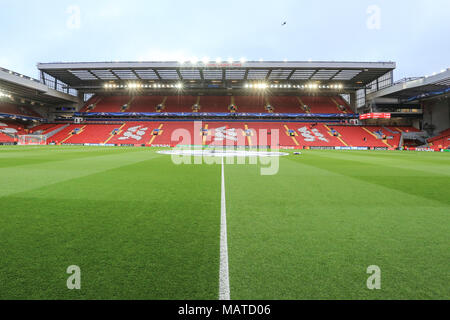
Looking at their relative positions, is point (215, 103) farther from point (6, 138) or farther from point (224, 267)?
point (224, 267)

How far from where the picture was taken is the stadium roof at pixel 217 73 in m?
43.0

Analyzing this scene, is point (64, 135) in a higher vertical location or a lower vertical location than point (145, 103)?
lower

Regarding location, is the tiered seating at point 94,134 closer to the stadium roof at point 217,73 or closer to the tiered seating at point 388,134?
the stadium roof at point 217,73

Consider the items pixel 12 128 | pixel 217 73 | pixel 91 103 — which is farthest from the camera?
pixel 91 103

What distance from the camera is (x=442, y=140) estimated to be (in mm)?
40531

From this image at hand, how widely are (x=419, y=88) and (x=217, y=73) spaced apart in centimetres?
3669

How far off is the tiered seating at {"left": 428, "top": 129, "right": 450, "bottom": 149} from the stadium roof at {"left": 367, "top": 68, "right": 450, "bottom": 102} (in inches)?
305

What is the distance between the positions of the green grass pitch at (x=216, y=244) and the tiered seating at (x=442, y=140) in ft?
148

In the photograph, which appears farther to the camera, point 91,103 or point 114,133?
point 91,103

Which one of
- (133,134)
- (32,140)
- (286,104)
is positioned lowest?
(32,140)

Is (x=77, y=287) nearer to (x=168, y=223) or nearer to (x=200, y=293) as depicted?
(x=200, y=293)

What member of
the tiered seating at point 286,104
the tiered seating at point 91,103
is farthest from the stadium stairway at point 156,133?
the tiered seating at point 286,104

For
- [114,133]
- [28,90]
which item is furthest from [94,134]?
[28,90]

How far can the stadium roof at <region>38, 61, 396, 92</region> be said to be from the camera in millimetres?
42969
